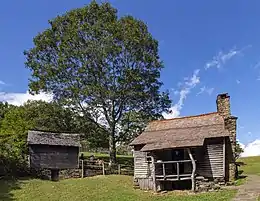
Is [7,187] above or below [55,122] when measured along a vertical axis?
below

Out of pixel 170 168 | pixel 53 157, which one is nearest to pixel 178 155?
pixel 170 168

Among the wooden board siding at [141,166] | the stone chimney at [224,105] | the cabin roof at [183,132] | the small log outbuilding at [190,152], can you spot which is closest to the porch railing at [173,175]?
the small log outbuilding at [190,152]

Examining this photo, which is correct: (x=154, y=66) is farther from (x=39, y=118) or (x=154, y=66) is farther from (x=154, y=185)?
(x=154, y=185)

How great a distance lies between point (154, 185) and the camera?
29672 millimetres

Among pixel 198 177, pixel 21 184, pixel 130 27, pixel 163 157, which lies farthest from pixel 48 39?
pixel 198 177

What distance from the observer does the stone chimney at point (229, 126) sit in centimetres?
3055

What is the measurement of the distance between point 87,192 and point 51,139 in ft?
45.6

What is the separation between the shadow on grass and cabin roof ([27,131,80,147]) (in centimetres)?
646

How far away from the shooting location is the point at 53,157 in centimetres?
4081

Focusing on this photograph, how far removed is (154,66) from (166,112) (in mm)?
7027

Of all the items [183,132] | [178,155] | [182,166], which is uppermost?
[183,132]

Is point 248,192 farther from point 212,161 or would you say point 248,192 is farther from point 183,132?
point 183,132

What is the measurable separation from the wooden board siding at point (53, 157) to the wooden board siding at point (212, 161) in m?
17.5

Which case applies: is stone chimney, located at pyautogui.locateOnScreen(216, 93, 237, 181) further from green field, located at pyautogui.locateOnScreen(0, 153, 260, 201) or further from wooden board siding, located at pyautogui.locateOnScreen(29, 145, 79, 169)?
wooden board siding, located at pyautogui.locateOnScreen(29, 145, 79, 169)
